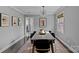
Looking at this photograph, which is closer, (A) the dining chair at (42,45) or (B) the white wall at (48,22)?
(A) the dining chair at (42,45)

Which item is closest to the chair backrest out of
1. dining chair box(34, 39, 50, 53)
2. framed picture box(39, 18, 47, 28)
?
dining chair box(34, 39, 50, 53)

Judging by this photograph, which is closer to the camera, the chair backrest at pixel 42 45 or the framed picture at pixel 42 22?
the chair backrest at pixel 42 45

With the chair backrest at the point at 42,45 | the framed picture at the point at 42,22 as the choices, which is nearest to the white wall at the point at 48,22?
the framed picture at the point at 42,22

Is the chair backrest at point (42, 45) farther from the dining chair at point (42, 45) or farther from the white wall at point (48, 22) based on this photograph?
the white wall at point (48, 22)

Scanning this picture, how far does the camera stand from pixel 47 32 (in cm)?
409

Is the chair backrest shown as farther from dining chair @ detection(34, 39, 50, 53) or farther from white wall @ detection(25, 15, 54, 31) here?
white wall @ detection(25, 15, 54, 31)

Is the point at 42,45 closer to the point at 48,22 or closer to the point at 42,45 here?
the point at 42,45

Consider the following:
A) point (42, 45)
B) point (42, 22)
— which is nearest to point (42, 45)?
point (42, 45)

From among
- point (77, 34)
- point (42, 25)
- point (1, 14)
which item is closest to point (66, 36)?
point (77, 34)

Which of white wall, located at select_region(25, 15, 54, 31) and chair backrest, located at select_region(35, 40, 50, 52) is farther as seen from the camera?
white wall, located at select_region(25, 15, 54, 31)

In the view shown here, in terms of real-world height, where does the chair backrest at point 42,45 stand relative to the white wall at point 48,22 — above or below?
below

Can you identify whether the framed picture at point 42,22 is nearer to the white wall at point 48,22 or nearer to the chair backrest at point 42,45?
the white wall at point 48,22
